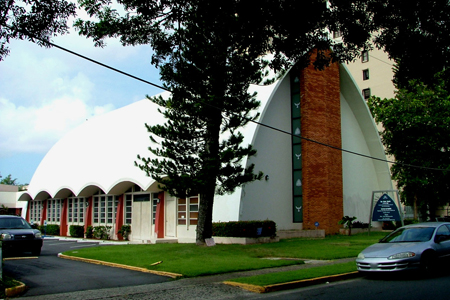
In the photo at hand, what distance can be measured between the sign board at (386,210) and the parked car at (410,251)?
10.5m

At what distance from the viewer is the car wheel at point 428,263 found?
11.2 metres

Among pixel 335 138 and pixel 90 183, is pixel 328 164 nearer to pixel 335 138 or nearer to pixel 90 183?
pixel 335 138

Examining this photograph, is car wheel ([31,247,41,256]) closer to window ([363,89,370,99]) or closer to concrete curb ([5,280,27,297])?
concrete curb ([5,280,27,297])

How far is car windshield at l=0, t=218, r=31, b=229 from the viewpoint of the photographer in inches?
724

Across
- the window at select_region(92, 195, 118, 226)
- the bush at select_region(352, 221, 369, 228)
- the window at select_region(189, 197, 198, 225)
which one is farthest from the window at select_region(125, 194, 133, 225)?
the bush at select_region(352, 221, 369, 228)

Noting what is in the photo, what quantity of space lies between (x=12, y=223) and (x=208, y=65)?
406 inches

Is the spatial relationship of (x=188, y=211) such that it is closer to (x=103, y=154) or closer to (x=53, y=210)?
(x=103, y=154)

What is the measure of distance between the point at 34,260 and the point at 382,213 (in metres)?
16.6

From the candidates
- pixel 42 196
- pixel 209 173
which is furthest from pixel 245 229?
pixel 42 196

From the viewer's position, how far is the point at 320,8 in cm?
1093

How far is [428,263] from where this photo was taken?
11352 mm

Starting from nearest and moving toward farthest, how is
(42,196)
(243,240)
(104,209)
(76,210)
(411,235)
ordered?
(411,235)
(243,240)
(104,209)
(76,210)
(42,196)

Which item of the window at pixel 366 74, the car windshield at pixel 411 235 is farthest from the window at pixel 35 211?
the window at pixel 366 74

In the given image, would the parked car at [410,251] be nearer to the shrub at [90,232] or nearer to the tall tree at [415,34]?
the tall tree at [415,34]
